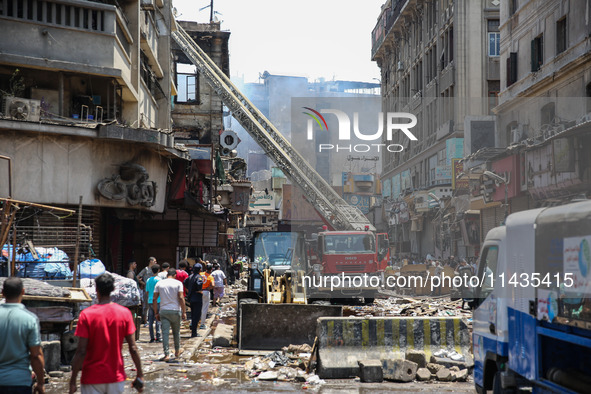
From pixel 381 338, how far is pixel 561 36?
64.4 ft

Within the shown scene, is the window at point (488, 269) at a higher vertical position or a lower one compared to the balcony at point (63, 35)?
lower

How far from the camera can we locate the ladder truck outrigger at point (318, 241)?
21.5 metres

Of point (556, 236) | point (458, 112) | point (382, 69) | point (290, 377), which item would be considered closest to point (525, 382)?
point (556, 236)

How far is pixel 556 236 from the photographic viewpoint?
6.62m

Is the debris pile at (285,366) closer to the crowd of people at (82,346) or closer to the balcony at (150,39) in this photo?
the crowd of people at (82,346)

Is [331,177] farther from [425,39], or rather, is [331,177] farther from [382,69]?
[425,39]

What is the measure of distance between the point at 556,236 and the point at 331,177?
73.7 meters

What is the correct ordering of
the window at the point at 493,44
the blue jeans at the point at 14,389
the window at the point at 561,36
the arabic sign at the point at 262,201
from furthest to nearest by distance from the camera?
1. the arabic sign at the point at 262,201
2. the window at the point at 493,44
3. the window at the point at 561,36
4. the blue jeans at the point at 14,389

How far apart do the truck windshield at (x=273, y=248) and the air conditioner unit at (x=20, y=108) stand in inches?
351

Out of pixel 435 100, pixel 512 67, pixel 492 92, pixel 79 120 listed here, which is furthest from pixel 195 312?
pixel 435 100

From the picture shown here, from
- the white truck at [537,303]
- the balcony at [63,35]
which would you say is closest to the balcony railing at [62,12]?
the balcony at [63,35]

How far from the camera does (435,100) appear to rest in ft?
165

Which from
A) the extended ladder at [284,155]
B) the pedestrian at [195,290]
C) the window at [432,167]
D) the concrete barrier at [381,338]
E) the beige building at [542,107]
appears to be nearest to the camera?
the concrete barrier at [381,338]

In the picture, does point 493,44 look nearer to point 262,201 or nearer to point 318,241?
point 318,241
